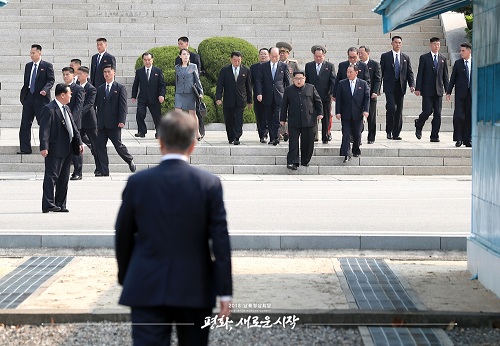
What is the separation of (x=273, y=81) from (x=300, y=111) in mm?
2072

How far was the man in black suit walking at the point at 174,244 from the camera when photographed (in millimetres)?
5422

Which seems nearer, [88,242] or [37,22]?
[88,242]

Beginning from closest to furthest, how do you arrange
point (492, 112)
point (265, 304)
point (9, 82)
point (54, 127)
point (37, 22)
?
point (265, 304), point (492, 112), point (54, 127), point (9, 82), point (37, 22)

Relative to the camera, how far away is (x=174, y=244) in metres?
5.43

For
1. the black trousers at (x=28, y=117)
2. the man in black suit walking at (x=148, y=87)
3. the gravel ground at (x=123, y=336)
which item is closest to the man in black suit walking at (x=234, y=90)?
the man in black suit walking at (x=148, y=87)

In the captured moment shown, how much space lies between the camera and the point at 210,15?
31.8 m

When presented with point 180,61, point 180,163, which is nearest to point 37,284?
point 180,163

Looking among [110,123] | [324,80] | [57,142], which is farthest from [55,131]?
[324,80]

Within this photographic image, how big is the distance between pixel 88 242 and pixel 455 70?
1149 centimetres

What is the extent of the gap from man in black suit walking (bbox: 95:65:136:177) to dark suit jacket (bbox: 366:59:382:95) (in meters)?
5.02

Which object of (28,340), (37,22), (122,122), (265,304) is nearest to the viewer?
(28,340)

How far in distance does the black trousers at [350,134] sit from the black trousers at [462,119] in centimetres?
207

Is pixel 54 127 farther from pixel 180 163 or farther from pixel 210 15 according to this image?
pixel 210 15

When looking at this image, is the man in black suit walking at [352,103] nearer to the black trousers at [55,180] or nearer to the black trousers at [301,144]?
the black trousers at [301,144]
